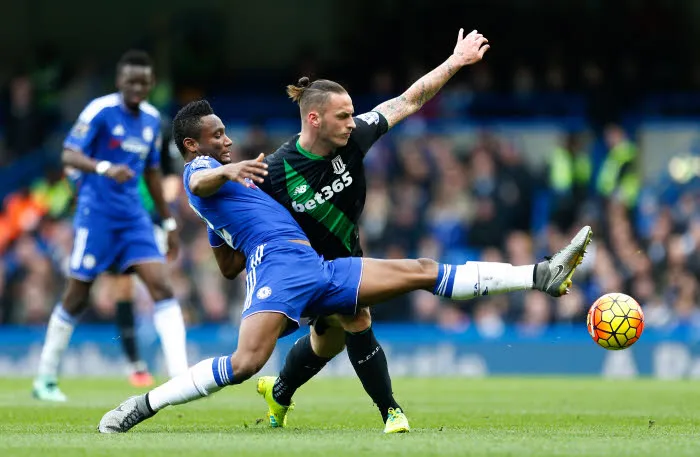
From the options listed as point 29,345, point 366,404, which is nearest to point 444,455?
point 366,404

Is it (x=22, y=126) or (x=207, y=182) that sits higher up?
(x=22, y=126)

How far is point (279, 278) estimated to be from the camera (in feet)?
25.1

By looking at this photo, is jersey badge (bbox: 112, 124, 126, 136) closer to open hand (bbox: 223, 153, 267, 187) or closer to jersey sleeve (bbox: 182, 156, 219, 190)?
jersey sleeve (bbox: 182, 156, 219, 190)

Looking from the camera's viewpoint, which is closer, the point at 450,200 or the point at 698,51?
the point at 450,200

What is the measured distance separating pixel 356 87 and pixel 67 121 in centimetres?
508

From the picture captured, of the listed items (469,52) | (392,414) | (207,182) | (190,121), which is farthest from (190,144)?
(392,414)

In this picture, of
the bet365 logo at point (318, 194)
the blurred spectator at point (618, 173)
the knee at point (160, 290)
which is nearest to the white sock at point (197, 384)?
the bet365 logo at point (318, 194)

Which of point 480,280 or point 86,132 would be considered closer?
point 480,280

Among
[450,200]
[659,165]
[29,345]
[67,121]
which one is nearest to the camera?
[29,345]

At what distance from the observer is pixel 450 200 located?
19500mm

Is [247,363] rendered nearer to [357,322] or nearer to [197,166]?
[357,322]

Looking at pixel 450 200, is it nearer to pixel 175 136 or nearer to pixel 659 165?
pixel 659 165

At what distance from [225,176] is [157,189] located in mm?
4529

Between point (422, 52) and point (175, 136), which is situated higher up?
point (422, 52)
